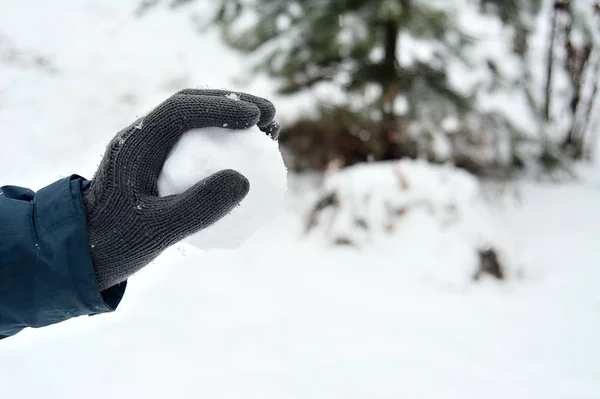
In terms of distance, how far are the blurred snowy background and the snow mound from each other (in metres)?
0.02

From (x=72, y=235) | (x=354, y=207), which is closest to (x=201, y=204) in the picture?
(x=72, y=235)

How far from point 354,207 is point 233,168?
249 centimetres

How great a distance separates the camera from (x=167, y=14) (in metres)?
6.62

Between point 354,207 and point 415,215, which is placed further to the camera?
point 354,207

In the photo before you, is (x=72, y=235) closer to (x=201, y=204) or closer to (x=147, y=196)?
(x=147, y=196)

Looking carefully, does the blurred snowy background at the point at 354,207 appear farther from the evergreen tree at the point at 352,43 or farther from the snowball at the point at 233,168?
the snowball at the point at 233,168

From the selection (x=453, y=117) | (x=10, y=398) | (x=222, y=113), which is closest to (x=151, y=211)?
(x=222, y=113)

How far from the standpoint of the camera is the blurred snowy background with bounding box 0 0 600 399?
2.26 m

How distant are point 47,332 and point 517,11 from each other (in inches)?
165

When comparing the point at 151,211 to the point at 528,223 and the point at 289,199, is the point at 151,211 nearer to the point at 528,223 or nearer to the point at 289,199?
the point at 289,199

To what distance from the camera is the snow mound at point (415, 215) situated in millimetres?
3531

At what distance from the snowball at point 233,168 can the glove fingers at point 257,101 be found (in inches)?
2.4

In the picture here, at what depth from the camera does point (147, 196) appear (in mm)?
1329

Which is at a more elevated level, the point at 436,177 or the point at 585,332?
the point at 436,177
